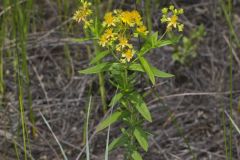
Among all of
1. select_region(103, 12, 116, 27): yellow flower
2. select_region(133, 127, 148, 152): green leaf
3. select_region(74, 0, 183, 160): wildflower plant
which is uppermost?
select_region(103, 12, 116, 27): yellow flower

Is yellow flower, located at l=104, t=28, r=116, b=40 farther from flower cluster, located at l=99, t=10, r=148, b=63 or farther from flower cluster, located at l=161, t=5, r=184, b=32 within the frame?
flower cluster, located at l=161, t=5, r=184, b=32

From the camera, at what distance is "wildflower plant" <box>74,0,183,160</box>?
1469 mm

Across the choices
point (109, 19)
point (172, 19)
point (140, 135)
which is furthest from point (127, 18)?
point (140, 135)

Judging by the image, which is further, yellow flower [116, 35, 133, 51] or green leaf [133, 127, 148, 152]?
green leaf [133, 127, 148, 152]

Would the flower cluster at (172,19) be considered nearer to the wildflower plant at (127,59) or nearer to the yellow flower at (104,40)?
the wildflower plant at (127,59)

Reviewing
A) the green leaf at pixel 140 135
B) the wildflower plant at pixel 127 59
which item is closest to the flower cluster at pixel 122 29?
the wildflower plant at pixel 127 59

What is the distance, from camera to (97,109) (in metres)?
2.50

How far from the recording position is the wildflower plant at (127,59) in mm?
1469

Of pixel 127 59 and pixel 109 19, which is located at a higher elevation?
pixel 109 19

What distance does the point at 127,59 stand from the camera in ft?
4.82

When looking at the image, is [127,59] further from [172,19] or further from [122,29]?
[172,19]

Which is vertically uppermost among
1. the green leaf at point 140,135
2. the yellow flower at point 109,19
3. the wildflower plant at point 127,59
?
the yellow flower at point 109,19

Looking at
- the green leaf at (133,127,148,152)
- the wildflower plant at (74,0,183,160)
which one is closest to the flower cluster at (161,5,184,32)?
the wildflower plant at (74,0,183,160)

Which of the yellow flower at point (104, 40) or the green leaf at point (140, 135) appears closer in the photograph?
the yellow flower at point (104, 40)
